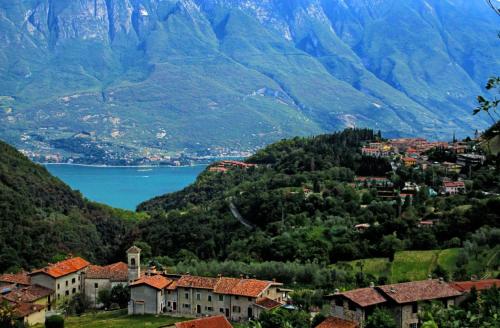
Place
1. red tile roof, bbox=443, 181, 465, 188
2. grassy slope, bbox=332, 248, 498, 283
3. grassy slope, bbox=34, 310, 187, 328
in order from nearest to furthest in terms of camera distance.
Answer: grassy slope, bbox=34, 310, 187, 328 < grassy slope, bbox=332, 248, 498, 283 < red tile roof, bbox=443, 181, 465, 188

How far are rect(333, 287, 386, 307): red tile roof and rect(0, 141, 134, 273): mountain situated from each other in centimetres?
2724

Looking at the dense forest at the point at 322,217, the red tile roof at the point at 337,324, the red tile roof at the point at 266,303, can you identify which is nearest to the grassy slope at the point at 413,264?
the dense forest at the point at 322,217

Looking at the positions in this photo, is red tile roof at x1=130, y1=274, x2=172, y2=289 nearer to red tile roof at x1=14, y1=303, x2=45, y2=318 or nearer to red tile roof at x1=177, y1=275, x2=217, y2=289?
red tile roof at x1=177, y1=275, x2=217, y2=289

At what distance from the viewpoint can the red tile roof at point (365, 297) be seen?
24.4m

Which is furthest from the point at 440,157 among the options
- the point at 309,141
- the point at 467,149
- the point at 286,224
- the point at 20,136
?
the point at 20,136

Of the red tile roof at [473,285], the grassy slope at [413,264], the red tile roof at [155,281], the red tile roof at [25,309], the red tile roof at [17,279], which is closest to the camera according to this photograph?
the red tile roof at [473,285]

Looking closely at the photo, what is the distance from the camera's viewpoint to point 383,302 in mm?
24766

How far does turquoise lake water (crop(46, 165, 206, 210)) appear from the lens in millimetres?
111438

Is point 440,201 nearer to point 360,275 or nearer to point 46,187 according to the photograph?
point 360,275

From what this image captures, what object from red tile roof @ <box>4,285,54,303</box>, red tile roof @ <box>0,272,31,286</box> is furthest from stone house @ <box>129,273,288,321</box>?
red tile roof @ <box>0,272,31,286</box>

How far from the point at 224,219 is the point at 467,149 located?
76.8 feet

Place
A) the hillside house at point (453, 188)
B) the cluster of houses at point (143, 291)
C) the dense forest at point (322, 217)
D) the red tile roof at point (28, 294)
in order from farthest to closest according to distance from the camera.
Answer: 1. the hillside house at point (453, 188)
2. the dense forest at point (322, 217)
3. the red tile roof at point (28, 294)
4. the cluster of houses at point (143, 291)

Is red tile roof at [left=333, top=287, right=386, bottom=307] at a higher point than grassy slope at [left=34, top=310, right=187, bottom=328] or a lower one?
higher

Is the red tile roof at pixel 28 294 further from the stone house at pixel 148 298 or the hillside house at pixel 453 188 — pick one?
the hillside house at pixel 453 188
